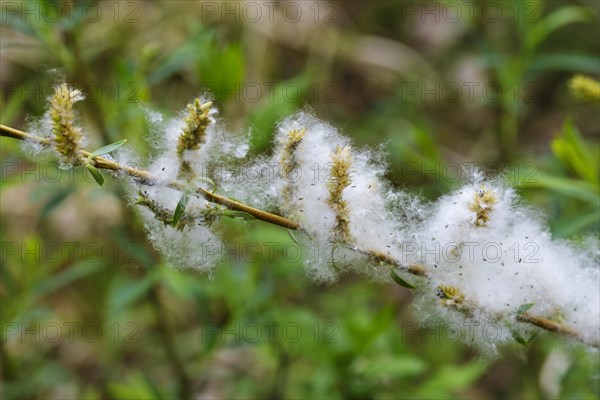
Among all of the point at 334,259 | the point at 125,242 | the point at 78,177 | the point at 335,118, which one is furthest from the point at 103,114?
the point at 335,118

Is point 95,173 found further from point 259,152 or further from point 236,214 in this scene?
point 259,152

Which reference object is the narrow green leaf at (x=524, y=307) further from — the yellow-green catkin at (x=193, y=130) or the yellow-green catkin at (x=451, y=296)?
the yellow-green catkin at (x=193, y=130)

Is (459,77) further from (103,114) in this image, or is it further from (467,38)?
(103,114)

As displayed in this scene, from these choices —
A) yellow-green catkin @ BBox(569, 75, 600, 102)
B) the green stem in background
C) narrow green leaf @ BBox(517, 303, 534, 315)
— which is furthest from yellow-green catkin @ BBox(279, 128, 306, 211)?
yellow-green catkin @ BBox(569, 75, 600, 102)

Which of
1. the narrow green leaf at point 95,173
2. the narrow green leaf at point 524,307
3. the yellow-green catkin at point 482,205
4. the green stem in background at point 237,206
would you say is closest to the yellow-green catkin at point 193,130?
the green stem in background at point 237,206

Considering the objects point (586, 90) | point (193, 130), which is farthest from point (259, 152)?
point (193, 130)

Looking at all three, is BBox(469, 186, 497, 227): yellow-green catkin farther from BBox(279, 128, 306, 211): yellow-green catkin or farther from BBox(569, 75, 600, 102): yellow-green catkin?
BBox(569, 75, 600, 102): yellow-green catkin
